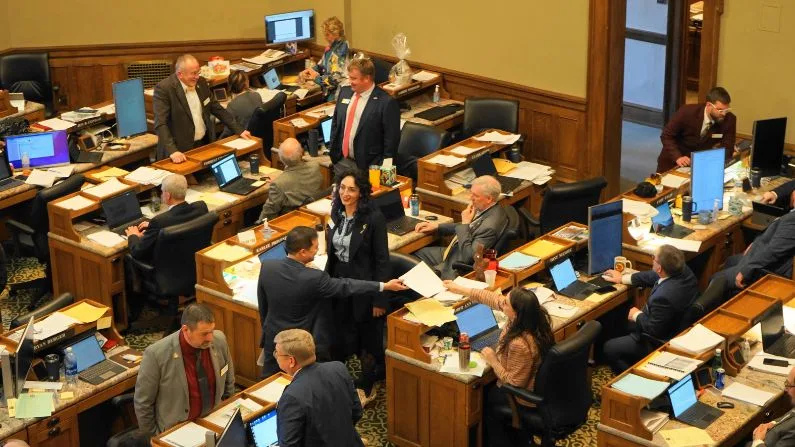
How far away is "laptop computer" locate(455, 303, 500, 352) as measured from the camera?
764 cm

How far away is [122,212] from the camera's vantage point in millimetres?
9516

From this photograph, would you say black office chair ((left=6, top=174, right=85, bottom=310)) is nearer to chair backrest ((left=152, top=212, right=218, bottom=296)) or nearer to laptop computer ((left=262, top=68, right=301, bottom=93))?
chair backrest ((left=152, top=212, right=218, bottom=296))

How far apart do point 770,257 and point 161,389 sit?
14.0ft

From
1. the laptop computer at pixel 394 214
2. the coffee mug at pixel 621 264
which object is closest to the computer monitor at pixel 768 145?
the coffee mug at pixel 621 264

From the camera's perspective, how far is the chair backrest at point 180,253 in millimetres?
8781

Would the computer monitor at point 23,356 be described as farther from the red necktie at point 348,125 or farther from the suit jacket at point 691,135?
the suit jacket at point 691,135

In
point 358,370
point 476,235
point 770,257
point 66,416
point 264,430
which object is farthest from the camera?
point 358,370

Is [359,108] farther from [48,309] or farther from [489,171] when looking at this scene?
[48,309]

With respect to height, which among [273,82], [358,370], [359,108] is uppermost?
[359,108]

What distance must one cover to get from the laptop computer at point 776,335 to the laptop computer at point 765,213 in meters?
1.80

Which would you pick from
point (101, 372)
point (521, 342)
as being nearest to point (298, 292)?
point (101, 372)

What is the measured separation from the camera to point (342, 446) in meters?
6.35

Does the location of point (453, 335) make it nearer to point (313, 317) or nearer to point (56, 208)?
point (313, 317)

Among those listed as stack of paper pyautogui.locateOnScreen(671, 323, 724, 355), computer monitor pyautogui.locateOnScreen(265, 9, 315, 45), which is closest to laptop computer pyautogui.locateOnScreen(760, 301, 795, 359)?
stack of paper pyautogui.locateOnScreen(671, 323, 724, 355)
